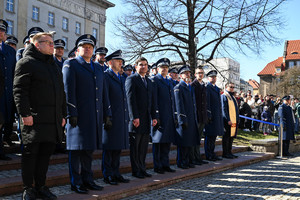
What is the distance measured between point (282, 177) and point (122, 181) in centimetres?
388

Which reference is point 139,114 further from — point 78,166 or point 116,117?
point 78,166

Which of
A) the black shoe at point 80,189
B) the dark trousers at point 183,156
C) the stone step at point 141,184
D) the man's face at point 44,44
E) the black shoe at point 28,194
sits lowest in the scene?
the stone step at point 141,184

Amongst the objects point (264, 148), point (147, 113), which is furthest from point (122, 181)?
point (264, 148)

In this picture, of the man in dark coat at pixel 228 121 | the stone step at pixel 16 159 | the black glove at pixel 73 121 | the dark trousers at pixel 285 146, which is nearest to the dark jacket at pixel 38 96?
the black glove at pixel 73 121

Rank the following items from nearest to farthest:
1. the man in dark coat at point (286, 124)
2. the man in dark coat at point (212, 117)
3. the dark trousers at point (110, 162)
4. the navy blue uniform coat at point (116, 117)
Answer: the navy blue uniform coat at point (116, 117) < the dark trousers at point (110, 162) < the man in dark coat at point (212, 117) < the man in dark coat at point (286, 124)

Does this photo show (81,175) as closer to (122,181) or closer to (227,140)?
(122,181)

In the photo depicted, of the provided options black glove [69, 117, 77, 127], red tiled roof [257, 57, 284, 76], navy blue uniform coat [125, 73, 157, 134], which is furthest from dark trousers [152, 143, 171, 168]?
red tiled roof [257, 57, 284, 76]

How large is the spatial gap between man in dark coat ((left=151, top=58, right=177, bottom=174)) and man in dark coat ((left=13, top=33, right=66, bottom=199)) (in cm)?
269

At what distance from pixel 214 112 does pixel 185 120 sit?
1736 millimetres

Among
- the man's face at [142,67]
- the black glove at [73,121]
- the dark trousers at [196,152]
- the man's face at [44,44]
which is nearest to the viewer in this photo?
the man's face at [44,44]

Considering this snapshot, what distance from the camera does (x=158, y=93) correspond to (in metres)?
6.98

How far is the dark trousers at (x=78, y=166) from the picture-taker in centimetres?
494

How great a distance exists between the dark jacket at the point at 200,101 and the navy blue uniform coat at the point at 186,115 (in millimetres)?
356

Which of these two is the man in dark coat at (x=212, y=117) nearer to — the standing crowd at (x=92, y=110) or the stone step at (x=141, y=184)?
the standing crowd at (x=92, y=110)
